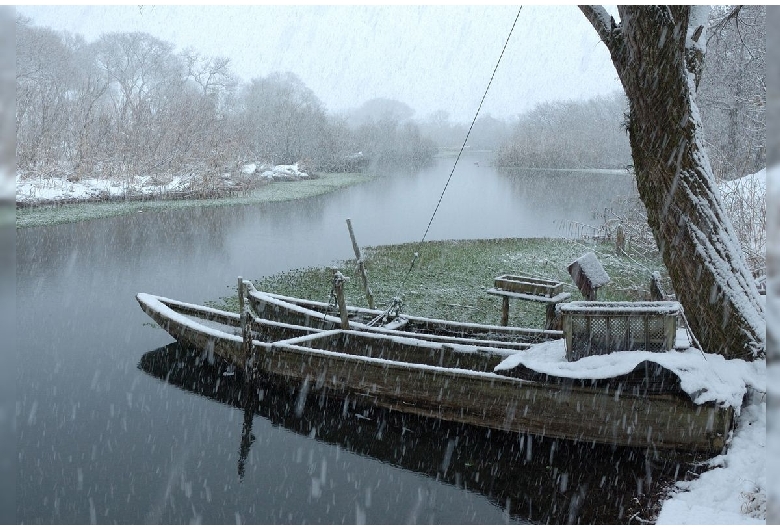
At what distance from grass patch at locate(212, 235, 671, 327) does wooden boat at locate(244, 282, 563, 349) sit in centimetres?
196

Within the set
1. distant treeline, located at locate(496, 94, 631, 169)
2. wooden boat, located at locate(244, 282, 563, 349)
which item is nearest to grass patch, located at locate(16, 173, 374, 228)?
distant treeline, located at locate(496, 94, 631, 169)

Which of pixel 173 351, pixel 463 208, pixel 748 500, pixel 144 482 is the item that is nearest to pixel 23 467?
pixel 144 482

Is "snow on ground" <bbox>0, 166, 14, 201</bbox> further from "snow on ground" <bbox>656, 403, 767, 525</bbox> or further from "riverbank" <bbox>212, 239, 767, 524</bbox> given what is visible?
"riverbank" <bbox>212, 239, 767, 524</bbox>

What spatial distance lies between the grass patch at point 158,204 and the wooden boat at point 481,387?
16.4 meters

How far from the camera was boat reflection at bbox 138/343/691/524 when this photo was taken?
6066mm

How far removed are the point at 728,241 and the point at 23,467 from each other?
7.65m

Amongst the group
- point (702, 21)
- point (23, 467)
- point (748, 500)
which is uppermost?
point (702, 21)

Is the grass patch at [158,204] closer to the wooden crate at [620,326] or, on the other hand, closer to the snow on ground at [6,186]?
the wooden crate at [620,326]

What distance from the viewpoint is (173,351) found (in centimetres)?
1046

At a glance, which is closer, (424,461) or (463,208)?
(424,461)

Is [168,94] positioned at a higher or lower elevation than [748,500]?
higher

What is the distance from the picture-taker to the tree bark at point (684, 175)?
6.72m

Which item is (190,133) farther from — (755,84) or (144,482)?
(144,482)

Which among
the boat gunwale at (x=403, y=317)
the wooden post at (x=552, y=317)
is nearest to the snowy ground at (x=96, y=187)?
the boat gunwale at (x=403, y=317)
